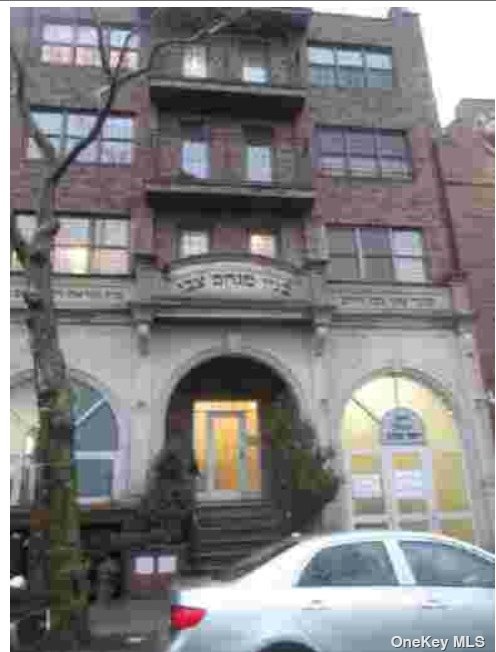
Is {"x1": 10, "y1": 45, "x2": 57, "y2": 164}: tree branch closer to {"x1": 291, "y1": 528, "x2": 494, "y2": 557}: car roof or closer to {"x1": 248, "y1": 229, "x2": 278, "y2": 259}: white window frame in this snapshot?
{"x1": 291, "y1": 528, "x2": 494, "y2": 557}: car roof

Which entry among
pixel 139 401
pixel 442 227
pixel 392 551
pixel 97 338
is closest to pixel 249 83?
pixel 442 227

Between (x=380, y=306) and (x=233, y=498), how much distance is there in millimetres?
6066

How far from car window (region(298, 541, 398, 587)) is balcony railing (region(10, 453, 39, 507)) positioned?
26.9ft

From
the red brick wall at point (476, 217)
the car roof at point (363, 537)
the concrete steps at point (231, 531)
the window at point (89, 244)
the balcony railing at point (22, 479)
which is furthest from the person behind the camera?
the red brick wall at point (476, 217)

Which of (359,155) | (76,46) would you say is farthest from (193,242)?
(76,46)

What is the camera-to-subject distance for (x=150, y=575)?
9.40 m

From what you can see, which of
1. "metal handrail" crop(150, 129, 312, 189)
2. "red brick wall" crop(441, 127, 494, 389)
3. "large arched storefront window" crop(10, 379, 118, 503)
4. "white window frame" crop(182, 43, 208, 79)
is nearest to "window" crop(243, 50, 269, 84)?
"white window frame" crop(182, 43, 208, 79)

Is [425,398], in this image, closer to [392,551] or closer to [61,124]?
[392,551]

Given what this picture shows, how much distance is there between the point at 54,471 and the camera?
676 centimetres

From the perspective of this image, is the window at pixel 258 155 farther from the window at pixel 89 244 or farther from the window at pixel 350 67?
the window at pixel 89 244

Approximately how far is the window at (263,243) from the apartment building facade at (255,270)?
0.06 meters

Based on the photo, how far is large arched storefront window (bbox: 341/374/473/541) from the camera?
12422 millimetres

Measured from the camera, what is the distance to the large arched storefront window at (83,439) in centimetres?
1151

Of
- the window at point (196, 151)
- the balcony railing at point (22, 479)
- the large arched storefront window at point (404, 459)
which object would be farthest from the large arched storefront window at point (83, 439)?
the window at point (196, 151)
